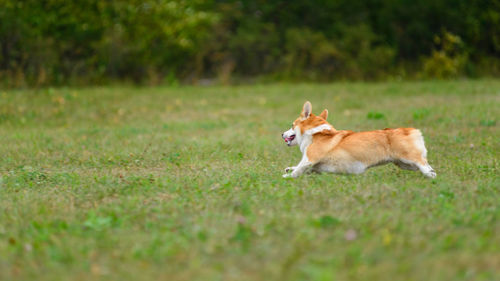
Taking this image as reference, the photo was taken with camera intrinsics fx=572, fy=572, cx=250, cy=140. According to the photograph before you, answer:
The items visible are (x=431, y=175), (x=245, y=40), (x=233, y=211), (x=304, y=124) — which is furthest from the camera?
(x=245, y=40)

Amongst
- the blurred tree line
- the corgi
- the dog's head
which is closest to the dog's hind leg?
the corgi

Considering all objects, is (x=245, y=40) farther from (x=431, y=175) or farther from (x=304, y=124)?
(x=431, y=175)

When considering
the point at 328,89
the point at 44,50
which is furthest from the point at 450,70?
the point at 44,50

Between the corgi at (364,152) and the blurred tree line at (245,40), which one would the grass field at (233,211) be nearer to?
the corgi at (364,152)

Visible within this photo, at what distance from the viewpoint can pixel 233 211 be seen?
4750 mm

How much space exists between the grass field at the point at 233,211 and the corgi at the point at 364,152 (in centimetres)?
13

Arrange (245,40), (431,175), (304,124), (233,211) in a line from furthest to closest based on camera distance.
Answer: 1. (245,40)
2. (304,124)
3. (431,175)
4. (233,211)

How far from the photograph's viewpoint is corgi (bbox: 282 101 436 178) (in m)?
5.95

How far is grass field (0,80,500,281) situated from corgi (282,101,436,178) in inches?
5.0

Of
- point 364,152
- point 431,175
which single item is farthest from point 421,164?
point 364,152

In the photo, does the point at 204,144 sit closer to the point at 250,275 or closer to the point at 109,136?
the point at 109,136

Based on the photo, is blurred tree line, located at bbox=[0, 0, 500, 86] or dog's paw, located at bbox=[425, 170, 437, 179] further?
blurred tree line, located at bbox=[0, 0, 500, 86]

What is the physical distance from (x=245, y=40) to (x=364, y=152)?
780 inches

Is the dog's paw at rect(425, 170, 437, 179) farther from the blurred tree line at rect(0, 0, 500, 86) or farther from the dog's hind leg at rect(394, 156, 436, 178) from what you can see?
the blurred tree line at rect(0, 0, 500, 86)
